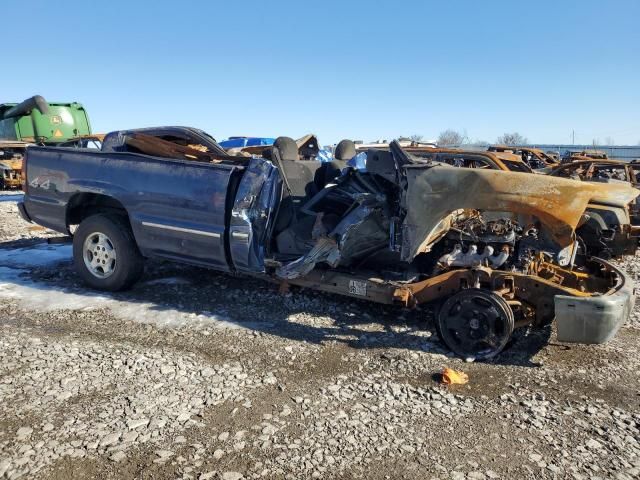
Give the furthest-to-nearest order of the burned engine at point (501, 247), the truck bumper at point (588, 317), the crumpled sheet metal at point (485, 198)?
the burned engine at point (501, 247) → the crumpled sheet metal at point (485, 198) → the truck bumper at point (588, 317)

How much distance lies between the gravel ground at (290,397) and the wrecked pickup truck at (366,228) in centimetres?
41

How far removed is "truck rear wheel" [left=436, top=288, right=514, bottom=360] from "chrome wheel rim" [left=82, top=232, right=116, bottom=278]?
3666 mm

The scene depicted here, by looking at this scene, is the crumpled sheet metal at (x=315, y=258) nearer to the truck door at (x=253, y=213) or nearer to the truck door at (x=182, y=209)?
the truck door at (x=253, y=213)

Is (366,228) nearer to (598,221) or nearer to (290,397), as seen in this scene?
(290,397)

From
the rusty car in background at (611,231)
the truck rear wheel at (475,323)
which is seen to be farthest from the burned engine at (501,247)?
the rusty car in background at (611,231)

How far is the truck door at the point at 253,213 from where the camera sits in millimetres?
5215

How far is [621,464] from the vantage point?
2910 mm

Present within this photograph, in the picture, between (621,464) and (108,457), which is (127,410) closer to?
(108,457)

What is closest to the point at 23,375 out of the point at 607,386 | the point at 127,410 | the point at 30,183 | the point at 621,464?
the point at 127,410

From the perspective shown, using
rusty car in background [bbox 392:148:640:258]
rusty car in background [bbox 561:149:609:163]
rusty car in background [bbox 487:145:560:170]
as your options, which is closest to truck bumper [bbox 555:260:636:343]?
rusty car in background [bbox 392:148:640:258]

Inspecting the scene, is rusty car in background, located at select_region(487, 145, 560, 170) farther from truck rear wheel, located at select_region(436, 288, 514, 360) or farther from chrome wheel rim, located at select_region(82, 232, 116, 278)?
chrome wheel rim, located at select_region(82, 232, 116, 278)

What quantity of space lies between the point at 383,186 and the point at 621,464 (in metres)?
2.93

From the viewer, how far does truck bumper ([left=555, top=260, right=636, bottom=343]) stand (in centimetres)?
383

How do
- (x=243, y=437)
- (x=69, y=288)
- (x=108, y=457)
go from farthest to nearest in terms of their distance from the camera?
1. (x=69, y=288)
2. (x=243, y=437)
3. (x=108, y=457)
